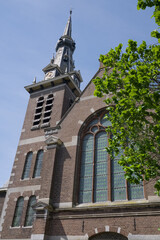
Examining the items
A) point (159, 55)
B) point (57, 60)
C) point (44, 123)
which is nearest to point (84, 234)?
point (159, 55)

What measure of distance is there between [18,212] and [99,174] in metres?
6.65

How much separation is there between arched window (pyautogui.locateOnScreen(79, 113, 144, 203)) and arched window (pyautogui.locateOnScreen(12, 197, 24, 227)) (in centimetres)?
514

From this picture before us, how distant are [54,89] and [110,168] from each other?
12111 millimetres

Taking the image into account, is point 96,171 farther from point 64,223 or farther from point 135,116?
point 135,116

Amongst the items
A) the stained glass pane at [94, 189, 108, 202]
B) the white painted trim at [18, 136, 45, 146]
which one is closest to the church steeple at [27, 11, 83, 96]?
the white painted trim at [18, 136, 45, 146]

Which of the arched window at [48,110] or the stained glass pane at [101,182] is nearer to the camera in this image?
the stained glass pane at [101,182]

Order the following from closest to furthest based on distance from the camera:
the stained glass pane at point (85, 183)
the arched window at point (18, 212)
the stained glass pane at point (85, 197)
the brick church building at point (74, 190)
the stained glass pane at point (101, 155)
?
the brick church building at point (74, 190), the stained glass pane at point (85, 197), the stained glass pane at point (85, 183), the stained glass pane at point (101, 155), the arched window at point (18, 212)

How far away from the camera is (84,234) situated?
11.5m

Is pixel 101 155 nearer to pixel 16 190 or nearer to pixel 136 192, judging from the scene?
pixel 136 192

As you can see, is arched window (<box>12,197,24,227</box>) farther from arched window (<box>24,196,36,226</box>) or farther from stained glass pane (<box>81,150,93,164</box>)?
stained glass pane (<box>81,150,93,164</box>)

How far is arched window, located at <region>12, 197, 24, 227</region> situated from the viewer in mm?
15382

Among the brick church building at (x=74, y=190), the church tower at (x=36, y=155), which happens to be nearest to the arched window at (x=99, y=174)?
the brick church building at (x=74, y=190)

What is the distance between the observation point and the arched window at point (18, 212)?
15382 mm

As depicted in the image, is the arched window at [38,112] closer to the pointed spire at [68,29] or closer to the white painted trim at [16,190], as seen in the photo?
the white painted trim at [16,190]
